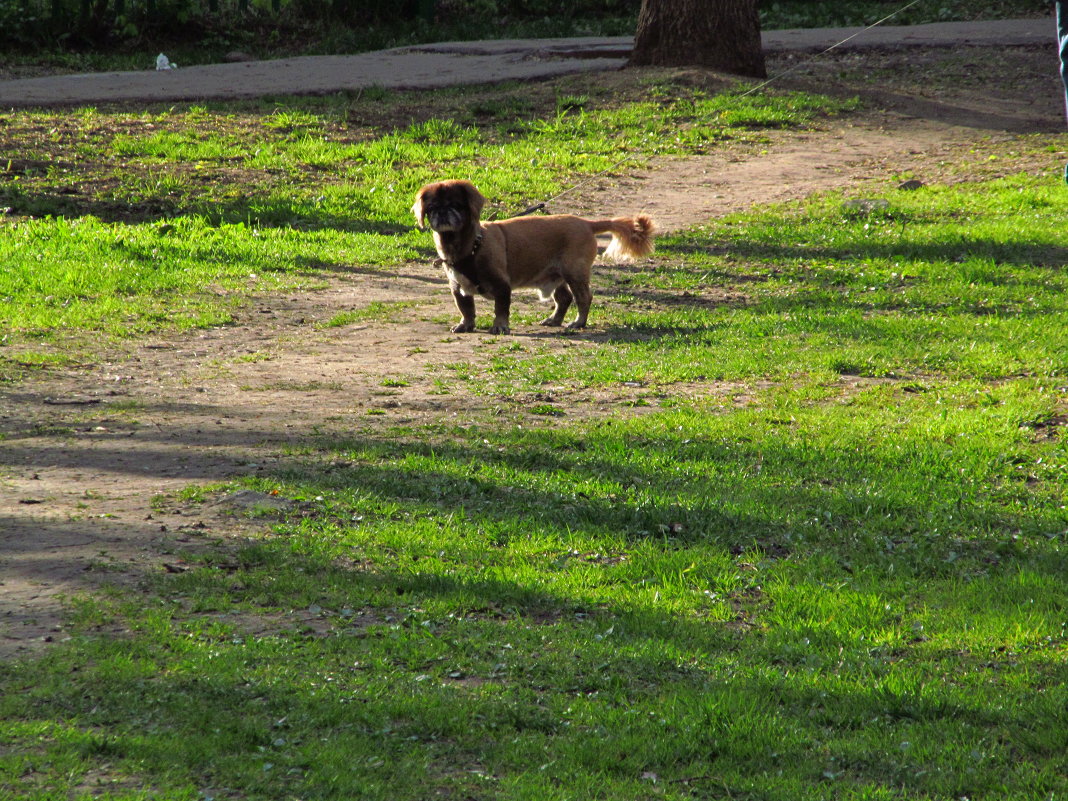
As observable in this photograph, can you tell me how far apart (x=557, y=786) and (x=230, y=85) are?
56.4ft

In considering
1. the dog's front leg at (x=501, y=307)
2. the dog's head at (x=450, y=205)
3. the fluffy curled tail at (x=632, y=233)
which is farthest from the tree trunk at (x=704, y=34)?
the dog's head at (x=450, y=205)

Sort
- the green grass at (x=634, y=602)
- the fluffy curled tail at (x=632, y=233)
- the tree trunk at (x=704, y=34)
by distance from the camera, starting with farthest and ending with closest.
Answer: the tree trunk at (x=704, y=34), the fluffy curled tail at (x=632, y=233), the green grass at (x=634, y=602)

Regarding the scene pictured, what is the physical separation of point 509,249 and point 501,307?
1.47 ft

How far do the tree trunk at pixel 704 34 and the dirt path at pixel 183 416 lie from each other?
20.5 feet

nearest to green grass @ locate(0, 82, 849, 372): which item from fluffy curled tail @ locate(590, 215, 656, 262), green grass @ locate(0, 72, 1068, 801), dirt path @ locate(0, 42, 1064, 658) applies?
dirt path @ locate(0, 42, 1064, 658)

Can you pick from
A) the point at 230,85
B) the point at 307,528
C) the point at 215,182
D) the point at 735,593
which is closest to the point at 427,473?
the point at 307,528

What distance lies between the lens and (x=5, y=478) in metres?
5.87

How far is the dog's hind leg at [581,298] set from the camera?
9477 mm

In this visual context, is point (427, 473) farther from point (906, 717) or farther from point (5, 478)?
point (906, 717)

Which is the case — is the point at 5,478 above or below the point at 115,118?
below

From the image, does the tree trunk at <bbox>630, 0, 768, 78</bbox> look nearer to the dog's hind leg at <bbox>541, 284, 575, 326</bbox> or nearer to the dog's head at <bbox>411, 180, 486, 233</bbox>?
the dog's hind leg at <bbox>541, 284, 575, 326</bbox>

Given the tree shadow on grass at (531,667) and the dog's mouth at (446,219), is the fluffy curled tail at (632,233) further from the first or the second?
the tree shadow on grass at (531,667)

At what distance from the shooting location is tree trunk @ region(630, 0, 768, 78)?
17.8 metres

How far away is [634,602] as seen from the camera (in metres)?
4.79
